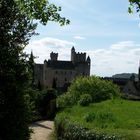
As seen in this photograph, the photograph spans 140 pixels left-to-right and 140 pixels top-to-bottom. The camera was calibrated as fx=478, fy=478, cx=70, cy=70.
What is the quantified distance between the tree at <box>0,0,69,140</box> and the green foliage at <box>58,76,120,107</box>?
2566 centimetres

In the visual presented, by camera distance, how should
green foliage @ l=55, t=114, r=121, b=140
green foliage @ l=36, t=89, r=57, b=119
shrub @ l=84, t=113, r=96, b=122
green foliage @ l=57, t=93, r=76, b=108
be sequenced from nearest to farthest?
green foliage @ l=55, t=114, r=121, b=140, shrub @ l=84, t=113, r=96, b=122, green foliage @ l=57, t=93, r=76, b=108, green foliage @ l=36, t=89, r=57, b=119

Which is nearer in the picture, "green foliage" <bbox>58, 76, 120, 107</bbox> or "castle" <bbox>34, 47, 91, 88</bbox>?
"green foliage" <bbox>58, 76, 120, 107</bbox>

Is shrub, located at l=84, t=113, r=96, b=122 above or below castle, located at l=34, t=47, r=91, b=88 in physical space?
below

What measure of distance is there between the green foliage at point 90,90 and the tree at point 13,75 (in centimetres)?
2566

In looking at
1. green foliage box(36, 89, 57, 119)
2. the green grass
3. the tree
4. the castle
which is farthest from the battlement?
the tree

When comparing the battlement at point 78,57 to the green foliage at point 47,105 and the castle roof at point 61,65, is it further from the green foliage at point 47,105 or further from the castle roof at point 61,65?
the green foliage at point 47,105

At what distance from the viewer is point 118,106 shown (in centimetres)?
3081

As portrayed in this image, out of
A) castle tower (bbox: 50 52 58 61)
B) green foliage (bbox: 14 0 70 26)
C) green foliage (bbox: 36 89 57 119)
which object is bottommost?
green foliage (bbox: 36 89 57 119)

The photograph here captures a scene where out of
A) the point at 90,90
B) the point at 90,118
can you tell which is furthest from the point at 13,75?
the point at 90,90

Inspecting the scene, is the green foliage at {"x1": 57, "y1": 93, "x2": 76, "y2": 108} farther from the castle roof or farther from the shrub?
the castle roof

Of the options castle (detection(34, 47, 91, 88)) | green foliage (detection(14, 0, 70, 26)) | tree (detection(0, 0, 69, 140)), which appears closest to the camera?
green foliage (detection(14, 0, 70, 26))

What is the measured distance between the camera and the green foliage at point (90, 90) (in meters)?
41.7

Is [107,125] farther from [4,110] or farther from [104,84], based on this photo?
[104,84]

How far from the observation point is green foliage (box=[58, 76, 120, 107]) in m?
41.7
